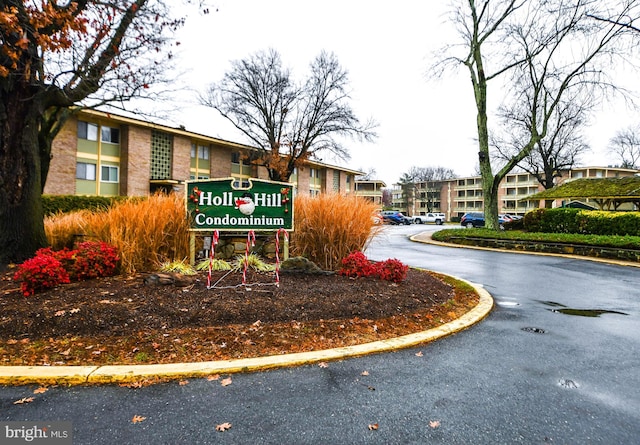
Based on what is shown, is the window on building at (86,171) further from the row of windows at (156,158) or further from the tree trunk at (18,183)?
the tree trunk at (18,183)

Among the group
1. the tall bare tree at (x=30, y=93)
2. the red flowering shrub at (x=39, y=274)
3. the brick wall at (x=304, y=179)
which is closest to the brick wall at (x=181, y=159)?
the brick wall at (x=304, y=179)

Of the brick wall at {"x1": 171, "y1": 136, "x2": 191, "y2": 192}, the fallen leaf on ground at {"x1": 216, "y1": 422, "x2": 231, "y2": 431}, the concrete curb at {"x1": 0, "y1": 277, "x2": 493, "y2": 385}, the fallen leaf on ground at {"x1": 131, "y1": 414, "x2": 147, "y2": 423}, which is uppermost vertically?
the brick wall at {"x1": 171, "y1": 136, "x2": 191, "y2": 192}

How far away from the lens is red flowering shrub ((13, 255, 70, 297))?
4.70 metres

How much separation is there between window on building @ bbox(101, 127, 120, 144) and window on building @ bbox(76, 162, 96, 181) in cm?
207

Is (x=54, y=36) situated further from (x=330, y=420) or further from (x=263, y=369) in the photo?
(x=330, y=420)

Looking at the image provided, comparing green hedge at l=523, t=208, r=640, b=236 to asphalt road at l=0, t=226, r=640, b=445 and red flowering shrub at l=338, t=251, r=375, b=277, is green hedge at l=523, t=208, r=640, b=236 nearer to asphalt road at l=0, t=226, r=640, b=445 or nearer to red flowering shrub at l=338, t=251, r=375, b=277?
asphalt road at l=0, t=226, r=640, b=445

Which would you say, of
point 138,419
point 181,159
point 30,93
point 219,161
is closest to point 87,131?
point 181,159

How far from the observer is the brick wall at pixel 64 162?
2148cm

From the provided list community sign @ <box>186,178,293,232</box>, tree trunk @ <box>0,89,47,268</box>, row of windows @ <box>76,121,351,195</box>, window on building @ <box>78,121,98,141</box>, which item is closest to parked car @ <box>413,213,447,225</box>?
row of windows @ <box>76,121,351,195</box>

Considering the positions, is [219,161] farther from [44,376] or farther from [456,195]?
[456,195]

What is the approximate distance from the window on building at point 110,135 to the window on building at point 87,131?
1.68ft

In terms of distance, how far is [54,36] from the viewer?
7.01 metres

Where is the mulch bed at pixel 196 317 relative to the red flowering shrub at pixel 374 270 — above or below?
below

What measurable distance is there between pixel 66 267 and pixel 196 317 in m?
2.65
